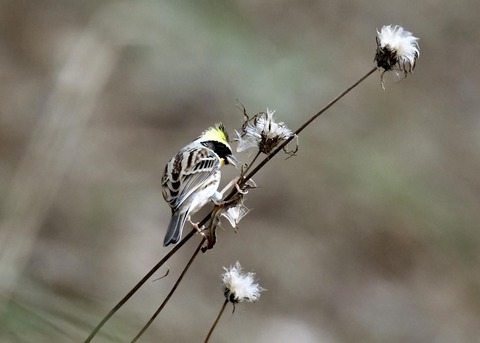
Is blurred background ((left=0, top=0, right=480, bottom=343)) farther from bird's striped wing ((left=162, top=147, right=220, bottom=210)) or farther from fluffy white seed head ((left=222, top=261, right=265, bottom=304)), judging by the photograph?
fluffy white seed head ((left=222, top=261, right=265, bottom=304))

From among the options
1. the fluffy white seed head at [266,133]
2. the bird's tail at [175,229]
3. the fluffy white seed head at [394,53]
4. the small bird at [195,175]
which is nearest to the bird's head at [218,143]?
the small bird at [195,175]

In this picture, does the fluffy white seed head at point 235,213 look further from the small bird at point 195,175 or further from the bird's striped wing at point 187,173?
the bird's striped wing at point 187,173

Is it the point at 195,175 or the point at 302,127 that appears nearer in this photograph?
the point at 302,127

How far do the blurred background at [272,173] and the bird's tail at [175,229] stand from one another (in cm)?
244

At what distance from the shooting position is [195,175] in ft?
6.63

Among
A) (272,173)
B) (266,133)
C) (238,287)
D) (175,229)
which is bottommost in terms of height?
(238,287)

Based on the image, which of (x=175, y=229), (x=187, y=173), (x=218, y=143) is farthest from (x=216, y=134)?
(x=175, y=229)

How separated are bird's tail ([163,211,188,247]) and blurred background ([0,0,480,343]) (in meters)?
2.44

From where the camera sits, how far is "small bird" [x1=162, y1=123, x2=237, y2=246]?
192 centimetres

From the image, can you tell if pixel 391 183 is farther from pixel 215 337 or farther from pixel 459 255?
pixel 215 337

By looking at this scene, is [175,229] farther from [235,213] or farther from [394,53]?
[394,53]

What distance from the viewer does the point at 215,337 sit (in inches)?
184

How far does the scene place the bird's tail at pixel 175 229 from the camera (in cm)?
174

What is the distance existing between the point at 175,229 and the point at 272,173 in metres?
4.12
